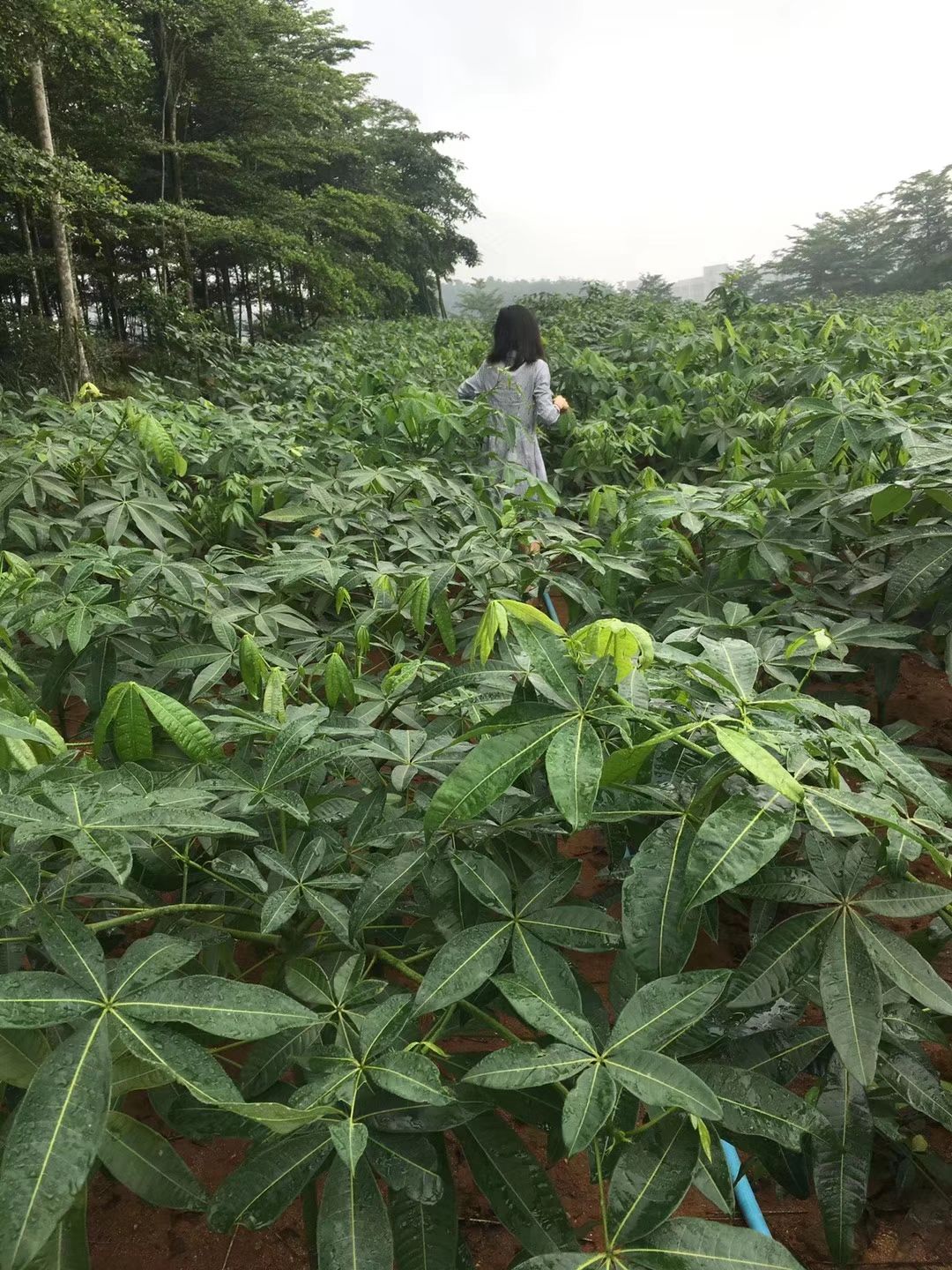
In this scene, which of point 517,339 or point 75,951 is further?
point 517,339

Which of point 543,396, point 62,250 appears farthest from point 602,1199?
point 62,250

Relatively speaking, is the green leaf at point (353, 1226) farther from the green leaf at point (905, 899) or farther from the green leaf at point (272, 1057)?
the green leaf at point (905, 899)

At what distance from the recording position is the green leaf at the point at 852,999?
0.70 metres

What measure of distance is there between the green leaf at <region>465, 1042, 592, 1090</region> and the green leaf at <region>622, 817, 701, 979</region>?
10 cm

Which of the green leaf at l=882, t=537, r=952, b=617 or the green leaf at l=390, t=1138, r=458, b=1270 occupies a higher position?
the green leaf at l=882, t=537, r=952, b=617

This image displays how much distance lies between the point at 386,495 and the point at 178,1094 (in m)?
1.79

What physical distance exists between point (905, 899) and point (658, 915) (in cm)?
27

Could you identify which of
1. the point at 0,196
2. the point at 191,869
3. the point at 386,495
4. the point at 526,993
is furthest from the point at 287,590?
the point at 0,196

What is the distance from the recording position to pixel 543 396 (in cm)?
366

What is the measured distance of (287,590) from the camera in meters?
1.94

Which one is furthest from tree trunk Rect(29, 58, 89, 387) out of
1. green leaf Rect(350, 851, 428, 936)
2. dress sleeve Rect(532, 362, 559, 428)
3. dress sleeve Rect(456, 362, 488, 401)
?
green leaf Rect(350, 851, 428, 936)

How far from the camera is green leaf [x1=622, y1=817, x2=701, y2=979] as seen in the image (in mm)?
702

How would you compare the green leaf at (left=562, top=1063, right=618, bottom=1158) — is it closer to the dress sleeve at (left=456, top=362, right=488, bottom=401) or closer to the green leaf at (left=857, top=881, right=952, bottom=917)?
the green leaf at (left=857, top=881, right=952, bottom=917)

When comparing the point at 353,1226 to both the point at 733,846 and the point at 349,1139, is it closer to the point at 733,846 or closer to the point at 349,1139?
the point at 349,1139
